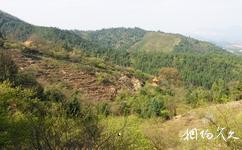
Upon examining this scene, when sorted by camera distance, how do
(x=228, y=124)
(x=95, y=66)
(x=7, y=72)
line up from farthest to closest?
(x=95, y=66) → (x=7, y=72) → (x=228, y=124)

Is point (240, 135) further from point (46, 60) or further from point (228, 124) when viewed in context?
point (46, 60)

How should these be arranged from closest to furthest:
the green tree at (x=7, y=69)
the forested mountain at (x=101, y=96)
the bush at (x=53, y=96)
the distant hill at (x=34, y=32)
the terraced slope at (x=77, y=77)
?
the forested mountain at (x=101, y=96)
the green tree at (x=7, y=69)
the bush at (x=53, y=96)
the terraced slope at (x=77, y=77)
the distant hill at (x=34, y=32)

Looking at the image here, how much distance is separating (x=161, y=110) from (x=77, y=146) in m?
59.2

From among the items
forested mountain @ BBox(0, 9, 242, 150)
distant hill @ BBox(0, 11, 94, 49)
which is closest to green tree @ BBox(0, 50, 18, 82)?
forested mountain @ BBox(0, 9, 242, 150)

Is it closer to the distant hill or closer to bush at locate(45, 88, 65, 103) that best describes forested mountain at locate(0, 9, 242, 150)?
bush at locate(45, 88, 65, 103)

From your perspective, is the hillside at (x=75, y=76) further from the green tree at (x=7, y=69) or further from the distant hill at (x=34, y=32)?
the distant hill at (x=34, y=32)

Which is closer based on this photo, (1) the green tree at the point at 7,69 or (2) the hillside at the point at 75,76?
(1) the green tree at the point at 7,69

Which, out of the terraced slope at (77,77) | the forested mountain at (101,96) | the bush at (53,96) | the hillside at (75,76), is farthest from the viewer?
the terraced slope at (77,77)

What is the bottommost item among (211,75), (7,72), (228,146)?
(211,75)

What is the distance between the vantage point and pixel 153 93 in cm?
9281

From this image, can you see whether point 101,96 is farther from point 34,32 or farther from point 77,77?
point 34,32

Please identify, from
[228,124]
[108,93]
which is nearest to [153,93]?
[108,93]

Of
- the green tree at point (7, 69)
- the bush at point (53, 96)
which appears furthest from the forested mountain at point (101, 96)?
the green tree at point (7, 69)

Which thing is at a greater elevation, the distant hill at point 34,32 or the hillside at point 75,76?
the distant hill at point 34,32
